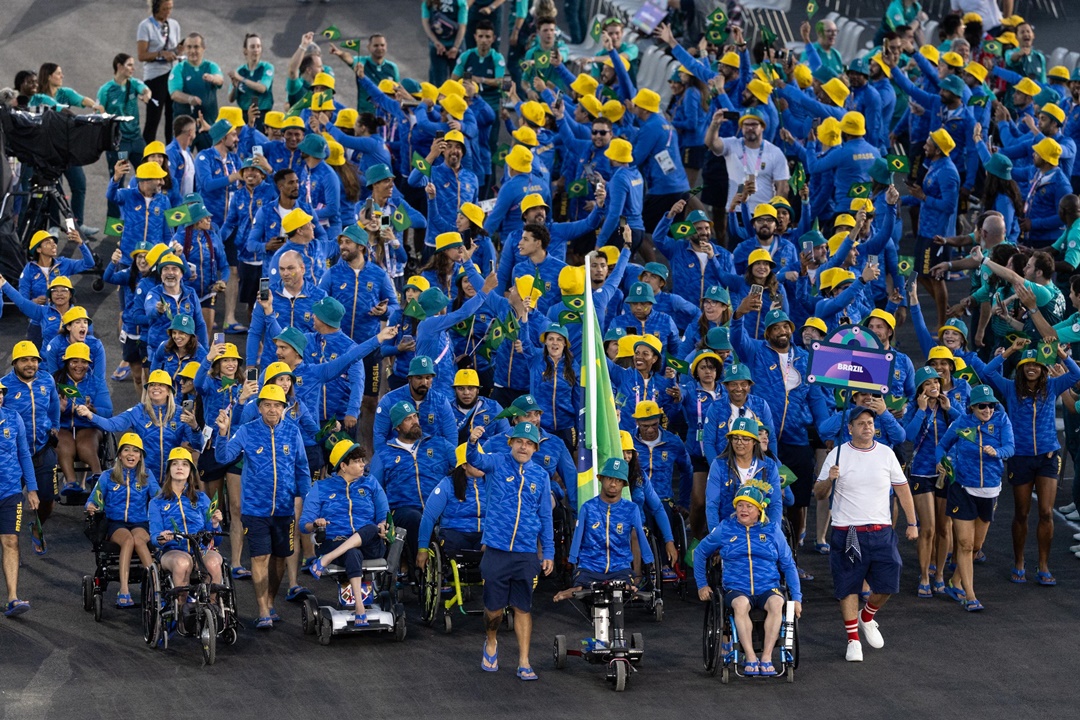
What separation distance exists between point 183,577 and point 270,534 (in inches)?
32.7

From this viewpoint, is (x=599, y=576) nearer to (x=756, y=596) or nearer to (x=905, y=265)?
(x=756, y=596)

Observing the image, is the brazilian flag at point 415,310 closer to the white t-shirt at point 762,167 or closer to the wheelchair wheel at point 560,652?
the wheelchair wheel at point 560,652

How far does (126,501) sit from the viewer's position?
15.1m

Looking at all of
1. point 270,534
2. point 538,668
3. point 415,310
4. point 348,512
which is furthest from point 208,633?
point 415,310

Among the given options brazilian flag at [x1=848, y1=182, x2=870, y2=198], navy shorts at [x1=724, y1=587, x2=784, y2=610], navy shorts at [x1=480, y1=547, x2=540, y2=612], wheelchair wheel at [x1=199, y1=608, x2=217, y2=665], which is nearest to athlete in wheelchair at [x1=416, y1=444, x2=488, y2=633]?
navy shorts at [x1=480, y1=547, x2=540, y2=612]

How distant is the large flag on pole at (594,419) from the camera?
14.5 meters

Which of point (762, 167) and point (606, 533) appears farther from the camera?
point (762, 167)

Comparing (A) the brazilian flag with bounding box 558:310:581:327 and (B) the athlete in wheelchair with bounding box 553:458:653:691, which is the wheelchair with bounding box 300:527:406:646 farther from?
(A) the brazilian flag with bounding box 558:310:581:327

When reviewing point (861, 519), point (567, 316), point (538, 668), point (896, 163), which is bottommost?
Answer: point (538, 668)

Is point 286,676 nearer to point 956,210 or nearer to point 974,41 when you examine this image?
point 956,210

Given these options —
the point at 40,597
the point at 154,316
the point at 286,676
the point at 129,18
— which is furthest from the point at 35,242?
the point at 129,18

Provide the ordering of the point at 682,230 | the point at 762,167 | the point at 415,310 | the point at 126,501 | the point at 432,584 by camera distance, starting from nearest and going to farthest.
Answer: the point at 432,584 < the point at 126,501 < the point at 415,310 < the point at 682,230 < the point at 762,167

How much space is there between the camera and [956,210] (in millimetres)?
20656

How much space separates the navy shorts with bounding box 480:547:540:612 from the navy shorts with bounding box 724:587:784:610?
1.43m
